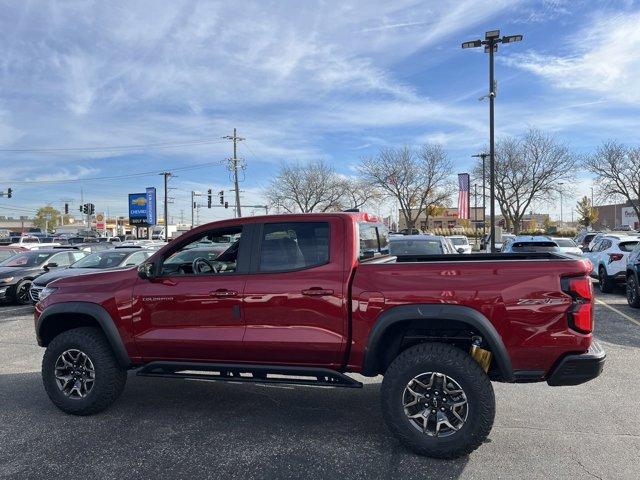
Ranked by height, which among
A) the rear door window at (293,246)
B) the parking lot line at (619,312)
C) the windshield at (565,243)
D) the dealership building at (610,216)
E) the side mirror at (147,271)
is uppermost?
the dealership building at (610,216)

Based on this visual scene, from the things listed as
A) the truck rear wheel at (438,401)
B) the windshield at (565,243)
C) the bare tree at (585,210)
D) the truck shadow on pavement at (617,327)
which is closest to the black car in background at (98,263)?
the truck rear wheel at (438,401)

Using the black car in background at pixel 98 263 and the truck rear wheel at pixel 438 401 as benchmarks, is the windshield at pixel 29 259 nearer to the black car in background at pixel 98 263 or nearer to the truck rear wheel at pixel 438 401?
the black car in background at pixel 98 263

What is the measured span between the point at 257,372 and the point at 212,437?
65cm

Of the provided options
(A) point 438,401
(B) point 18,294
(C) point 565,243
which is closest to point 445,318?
(A) point 438,401

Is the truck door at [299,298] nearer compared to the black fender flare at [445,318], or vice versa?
the black fender flare at [445,318]

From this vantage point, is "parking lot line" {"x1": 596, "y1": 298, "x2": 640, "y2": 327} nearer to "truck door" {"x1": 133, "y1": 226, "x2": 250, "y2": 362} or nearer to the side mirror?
"truck door" {"x1": 133, "y1": 226, "x2": 250, "y2": 362}

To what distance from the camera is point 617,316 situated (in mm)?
9773

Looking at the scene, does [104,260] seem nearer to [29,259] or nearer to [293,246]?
[29,259]

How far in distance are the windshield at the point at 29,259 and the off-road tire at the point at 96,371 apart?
9603 millimetres

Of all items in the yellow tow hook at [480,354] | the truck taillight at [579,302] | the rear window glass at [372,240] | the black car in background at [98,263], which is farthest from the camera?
the black car in background at [98,263]

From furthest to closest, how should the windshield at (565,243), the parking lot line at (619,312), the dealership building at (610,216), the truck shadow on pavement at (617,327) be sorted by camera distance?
the dealership building at (610,216), the windshield at (565,243), the parking lot line at (619,312), the truck shadow on pavement at (617,327)

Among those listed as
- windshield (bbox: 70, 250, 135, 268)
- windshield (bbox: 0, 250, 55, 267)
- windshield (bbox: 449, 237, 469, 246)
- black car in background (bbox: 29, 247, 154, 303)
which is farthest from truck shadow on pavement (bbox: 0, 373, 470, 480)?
windshield (bbox: 449, 237, 469, 246)

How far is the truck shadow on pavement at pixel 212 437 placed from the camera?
3.64 m

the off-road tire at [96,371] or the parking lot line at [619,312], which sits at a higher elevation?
the off-road tire at [96,371]
